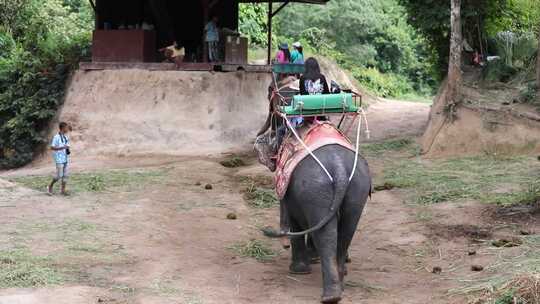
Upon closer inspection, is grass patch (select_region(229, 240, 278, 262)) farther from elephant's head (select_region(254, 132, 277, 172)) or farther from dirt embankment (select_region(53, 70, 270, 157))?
dirt embankment (select_region(53, 70, 270, 157))

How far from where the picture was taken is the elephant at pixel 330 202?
7.12 m

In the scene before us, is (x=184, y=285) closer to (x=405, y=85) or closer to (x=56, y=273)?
(x=56, y=273)

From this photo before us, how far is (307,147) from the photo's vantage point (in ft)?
24.5

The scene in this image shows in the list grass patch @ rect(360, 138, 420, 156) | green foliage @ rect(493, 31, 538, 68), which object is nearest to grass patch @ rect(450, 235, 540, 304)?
grass patch @ rect(360, 138, 420, 156)

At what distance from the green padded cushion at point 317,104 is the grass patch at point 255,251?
78.4 inches

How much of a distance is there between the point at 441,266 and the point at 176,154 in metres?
9.41

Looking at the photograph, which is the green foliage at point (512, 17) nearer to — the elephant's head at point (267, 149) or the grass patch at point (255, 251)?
the elephant's head at point (267, 149)

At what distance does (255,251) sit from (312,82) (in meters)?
2.21

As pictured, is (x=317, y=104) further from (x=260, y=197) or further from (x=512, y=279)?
(x=260, y=197)

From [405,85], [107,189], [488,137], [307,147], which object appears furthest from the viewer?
[405,85]

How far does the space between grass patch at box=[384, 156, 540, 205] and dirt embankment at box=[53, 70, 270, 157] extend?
14.4 feet

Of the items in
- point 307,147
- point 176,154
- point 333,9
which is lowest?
point 176,154

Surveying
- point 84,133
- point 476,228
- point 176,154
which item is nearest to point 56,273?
point 476,228

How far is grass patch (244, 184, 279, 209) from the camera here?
40.3ft
